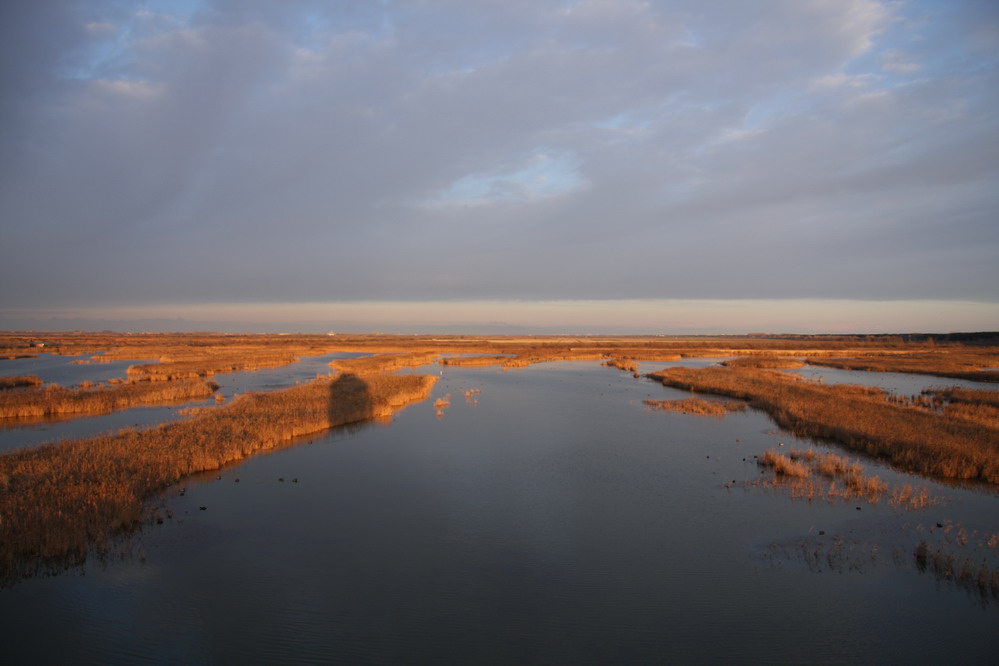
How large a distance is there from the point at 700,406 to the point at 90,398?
29.7 metres

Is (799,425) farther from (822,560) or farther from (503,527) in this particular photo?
(503,527)

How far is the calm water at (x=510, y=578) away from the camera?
745 cm

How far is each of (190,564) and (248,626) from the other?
103 inches

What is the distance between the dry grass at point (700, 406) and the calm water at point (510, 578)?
9.66m

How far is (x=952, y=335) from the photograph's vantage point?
10719 centimetres

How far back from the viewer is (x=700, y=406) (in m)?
26.8

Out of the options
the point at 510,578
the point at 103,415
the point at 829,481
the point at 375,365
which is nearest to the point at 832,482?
the point at 829,481

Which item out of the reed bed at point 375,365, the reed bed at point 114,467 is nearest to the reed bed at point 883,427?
the reed bed at point 114,467

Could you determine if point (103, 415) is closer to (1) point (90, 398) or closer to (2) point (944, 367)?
(1) point (90, 398)

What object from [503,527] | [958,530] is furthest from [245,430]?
[958,530]

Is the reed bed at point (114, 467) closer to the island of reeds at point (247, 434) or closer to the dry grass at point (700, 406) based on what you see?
the island of reeds at point (247, 434)

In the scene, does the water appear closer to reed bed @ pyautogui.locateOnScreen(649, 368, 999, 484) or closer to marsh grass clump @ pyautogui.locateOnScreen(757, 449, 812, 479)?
marsh grass clump @ pyautogui.locateOnScreen(757, 449, 812, 479)

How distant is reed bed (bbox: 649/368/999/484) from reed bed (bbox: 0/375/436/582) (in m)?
18.6

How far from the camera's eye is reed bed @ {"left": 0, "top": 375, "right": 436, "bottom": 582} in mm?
9531
